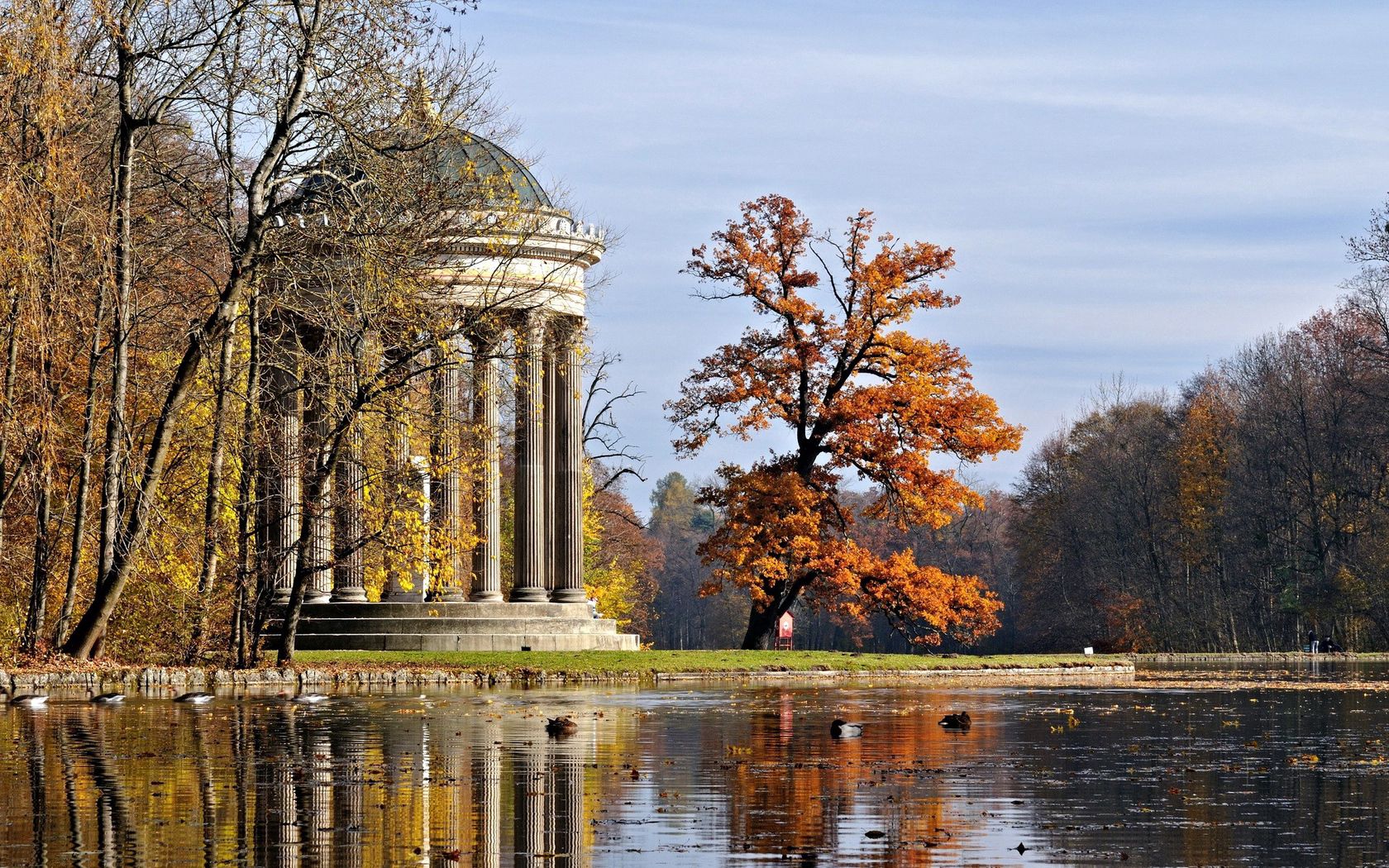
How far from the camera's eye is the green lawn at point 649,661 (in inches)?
1329

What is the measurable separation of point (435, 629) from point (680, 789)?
3291cm

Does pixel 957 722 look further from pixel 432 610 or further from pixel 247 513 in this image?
pixel 432 610

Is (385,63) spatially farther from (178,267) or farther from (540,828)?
(540,828)

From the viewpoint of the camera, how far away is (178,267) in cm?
3488

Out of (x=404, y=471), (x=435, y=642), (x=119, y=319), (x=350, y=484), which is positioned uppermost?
(x=119, y=319)

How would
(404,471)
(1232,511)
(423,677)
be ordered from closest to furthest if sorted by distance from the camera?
(423,677) < (404,471) < (1232,511)

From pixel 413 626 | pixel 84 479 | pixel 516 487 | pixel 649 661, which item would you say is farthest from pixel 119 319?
pixel 516 487

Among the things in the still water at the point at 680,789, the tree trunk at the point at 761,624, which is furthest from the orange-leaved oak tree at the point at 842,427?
the still water at the point at 680,789

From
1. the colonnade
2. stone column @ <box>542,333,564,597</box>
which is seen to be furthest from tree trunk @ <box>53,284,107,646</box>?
stone column @ <box>542,333,564,597</box>

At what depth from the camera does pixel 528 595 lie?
48656 mm

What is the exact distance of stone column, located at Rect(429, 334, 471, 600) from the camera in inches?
1241

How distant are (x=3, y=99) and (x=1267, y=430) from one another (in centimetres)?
7172

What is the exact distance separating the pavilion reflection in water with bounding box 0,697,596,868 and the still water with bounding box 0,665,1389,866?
0.03m

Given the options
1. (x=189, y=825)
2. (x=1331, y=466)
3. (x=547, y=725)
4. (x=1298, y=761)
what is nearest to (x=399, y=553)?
(x=547, y=725)
